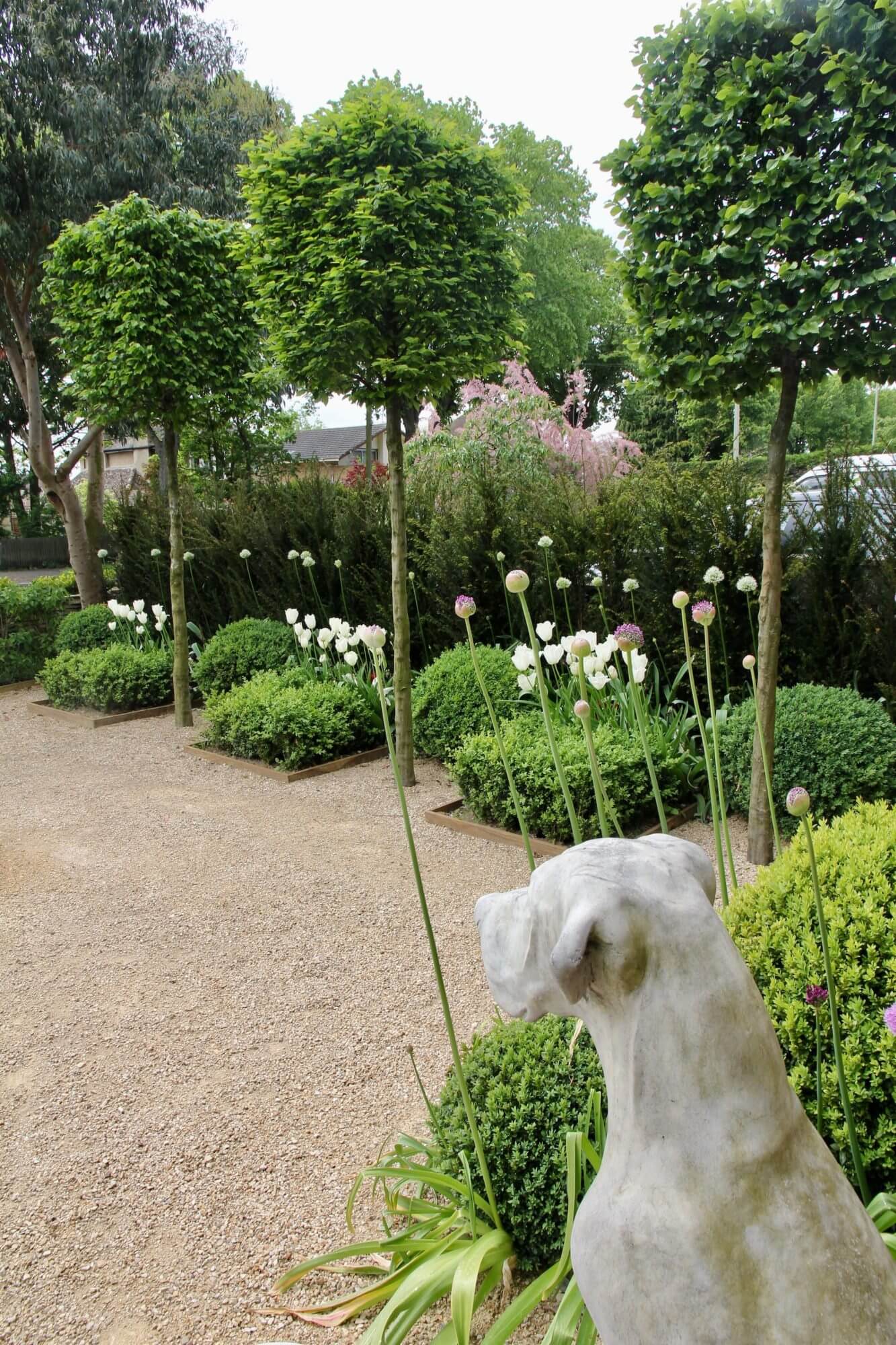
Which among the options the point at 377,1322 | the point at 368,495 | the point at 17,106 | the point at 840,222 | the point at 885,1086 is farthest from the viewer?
the point at 17,106

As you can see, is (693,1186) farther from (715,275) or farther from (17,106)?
(17,106)

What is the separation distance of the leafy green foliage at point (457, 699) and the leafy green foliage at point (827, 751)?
5.47 ft

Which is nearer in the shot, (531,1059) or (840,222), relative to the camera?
(531,1059)

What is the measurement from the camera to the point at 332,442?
171 feet

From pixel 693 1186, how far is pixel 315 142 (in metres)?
5.94

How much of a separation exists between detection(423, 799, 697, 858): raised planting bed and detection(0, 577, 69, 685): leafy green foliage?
22.8 ft

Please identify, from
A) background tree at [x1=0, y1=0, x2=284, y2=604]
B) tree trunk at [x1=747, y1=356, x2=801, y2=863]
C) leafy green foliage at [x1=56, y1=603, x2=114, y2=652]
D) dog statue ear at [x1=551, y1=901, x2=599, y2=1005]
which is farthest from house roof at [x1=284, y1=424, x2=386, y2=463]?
dog statue ear at [x1=551, y1=901, x2=599, y2=1005]

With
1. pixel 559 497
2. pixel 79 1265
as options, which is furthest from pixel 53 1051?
pixel 559 497

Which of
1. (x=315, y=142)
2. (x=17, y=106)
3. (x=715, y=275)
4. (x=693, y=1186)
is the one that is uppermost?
(x=17, y=106)

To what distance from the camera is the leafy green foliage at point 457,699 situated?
5930 mm

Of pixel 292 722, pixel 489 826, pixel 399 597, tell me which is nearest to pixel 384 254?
pixel 399 597

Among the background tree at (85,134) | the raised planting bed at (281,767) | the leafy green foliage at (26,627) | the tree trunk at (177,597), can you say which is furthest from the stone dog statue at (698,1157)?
the background tree at (85,134)

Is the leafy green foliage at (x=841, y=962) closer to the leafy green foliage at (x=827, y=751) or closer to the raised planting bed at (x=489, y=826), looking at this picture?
the leafy green foliage at (x=827, y=751)

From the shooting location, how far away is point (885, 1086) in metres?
1.90
